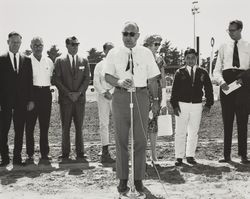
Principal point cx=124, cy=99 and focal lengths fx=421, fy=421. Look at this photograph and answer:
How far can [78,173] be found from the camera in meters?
6.97

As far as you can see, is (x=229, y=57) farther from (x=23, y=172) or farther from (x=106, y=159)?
(x=23, y=172)

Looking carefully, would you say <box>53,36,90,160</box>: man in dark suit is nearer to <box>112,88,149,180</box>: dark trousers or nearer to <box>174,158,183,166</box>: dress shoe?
<box>174,158,183,166</box>: dress shoe

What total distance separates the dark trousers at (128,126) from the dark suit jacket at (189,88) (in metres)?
1.81

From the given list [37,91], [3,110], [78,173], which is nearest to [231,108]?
[78,173]

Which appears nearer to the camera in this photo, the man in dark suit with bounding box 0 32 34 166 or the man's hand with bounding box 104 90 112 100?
the man in dark suit with bounding box 0 32 34 166

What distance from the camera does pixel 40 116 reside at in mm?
7992

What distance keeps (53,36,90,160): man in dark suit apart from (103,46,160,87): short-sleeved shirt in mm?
2335

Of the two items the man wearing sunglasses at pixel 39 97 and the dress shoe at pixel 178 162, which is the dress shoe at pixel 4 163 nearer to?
the man wearing sunglasses at pixel 39 97

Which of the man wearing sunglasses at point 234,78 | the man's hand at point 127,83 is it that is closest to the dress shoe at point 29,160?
the man's hand at point 127,83

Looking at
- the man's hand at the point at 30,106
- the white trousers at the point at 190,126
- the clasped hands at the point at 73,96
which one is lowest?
the white trousers at the point at 190,126

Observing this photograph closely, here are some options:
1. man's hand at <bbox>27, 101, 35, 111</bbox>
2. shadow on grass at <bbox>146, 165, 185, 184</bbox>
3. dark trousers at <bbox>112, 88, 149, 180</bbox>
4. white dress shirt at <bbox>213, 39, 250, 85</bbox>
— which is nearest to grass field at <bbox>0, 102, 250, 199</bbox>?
shadow on grass at <bbox>146, 165, 185, 184</bbox>

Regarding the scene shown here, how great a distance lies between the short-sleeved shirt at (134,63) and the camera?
18.8 ft

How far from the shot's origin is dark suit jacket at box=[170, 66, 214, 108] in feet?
24.5

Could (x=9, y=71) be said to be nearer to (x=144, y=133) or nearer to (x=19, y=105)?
(x=19, y=105)
